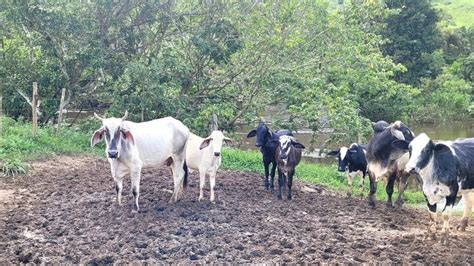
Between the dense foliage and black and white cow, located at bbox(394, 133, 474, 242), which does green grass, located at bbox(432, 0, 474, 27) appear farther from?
black and white cow, located at bbox(394, 133, 474, 242)

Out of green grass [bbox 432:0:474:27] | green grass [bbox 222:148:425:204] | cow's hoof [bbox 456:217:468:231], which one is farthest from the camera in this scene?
green grass [bbox 432:0:474:27]

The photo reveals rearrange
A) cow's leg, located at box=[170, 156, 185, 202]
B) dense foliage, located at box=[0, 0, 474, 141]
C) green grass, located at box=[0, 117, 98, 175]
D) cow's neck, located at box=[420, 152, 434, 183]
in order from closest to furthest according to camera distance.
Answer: cow's neck, located at box=[420, 152, 434, 183] < cow's leg, located at box=[170, 156, 185, 202] < green grass, located at box=[0, 117, 98, 175] < dense foliage, located at box=[0, 0, 474, 141]

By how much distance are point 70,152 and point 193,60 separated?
466cm

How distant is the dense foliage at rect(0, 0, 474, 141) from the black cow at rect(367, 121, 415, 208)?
375cm

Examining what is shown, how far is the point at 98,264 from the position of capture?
629 centimetres

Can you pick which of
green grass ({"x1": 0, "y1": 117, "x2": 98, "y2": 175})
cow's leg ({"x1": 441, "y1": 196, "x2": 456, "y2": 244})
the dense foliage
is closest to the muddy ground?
cow's leg ({"x1": 441, "y1": 196, "x2": 456, "y2": 244})

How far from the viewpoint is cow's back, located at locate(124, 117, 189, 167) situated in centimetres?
886

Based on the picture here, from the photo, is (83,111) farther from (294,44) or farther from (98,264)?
(98,264)

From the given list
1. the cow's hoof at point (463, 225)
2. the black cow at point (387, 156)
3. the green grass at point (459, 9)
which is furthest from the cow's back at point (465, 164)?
the green grass at point (459, 9)

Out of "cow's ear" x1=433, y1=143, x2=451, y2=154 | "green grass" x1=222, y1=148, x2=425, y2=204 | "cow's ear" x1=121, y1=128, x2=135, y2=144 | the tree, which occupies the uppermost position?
the tree

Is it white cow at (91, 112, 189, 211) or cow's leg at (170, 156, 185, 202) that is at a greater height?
white cow at (91, 112, 189, 211)

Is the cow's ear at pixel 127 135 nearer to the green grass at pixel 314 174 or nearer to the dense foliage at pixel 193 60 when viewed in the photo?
the green grass at pixel 314 174

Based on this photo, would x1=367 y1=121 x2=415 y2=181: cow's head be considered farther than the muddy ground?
Yes

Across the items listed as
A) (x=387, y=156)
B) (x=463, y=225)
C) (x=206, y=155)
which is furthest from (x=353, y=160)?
(x=206, y=155)
